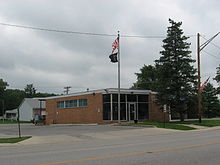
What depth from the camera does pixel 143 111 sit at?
4012cm

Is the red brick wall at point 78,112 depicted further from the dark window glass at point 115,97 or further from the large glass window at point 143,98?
the large glass window at point 143,98

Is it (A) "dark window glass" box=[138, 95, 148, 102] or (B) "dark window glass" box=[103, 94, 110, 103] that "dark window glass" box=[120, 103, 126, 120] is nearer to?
(B) "dark window glass" box=[103, 94, 110, 103]

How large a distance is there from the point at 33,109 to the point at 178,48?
49544 mm

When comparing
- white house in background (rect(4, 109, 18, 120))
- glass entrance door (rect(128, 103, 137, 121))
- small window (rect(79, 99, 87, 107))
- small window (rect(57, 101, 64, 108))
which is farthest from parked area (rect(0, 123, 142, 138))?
white house in background (rect(4, 109, 18, 120))

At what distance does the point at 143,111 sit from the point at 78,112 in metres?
8.64

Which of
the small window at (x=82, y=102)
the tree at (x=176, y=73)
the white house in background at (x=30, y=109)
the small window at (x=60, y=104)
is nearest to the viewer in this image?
the tree at (x=176, y=73)

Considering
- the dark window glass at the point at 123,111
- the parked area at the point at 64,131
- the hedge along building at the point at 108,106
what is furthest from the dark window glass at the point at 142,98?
the parked area at the point at 64,131

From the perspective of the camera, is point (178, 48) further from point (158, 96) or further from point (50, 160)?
point (50, 160)

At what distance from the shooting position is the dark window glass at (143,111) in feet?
130

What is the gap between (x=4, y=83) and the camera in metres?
118

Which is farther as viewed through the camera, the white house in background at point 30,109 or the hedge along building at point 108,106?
the white house in background at point 30,109

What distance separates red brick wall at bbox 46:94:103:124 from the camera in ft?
124

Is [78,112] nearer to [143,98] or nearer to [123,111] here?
[123,111]

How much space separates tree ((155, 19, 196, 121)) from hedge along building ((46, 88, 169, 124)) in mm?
3895
